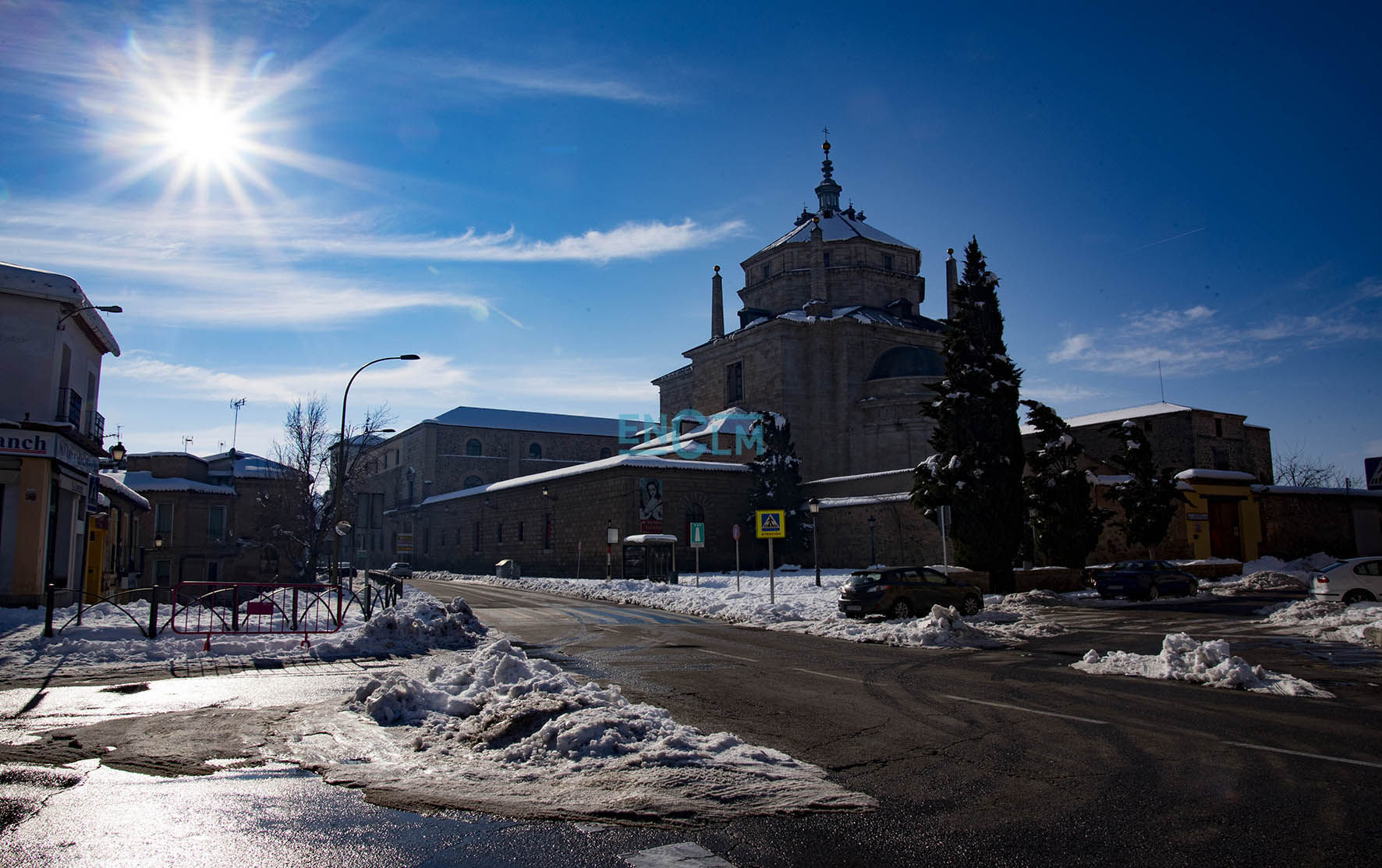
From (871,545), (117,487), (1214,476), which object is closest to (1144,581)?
(871,545)

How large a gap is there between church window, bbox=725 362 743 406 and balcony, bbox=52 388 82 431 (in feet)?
128

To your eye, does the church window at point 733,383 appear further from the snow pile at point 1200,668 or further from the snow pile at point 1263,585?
the snow pile at point 1200,668

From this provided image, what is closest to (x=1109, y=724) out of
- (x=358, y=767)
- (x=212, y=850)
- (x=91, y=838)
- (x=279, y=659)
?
(x=358, y=767)

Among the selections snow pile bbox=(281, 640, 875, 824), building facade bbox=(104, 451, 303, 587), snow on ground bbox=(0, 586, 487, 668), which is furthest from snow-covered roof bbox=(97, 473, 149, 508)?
snow pile bbox=(281, 640, 875, 824)

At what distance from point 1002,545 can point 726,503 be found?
16.8 m

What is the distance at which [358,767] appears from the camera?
640cm

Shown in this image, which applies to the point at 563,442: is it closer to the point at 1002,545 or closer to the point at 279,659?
the point at 1002,545

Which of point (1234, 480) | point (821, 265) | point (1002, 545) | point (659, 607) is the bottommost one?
point (659, 607)

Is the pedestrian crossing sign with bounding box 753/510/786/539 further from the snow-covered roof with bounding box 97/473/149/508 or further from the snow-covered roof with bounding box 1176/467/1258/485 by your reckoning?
the snow-covered roof with bounding box 1176/467/1258/485

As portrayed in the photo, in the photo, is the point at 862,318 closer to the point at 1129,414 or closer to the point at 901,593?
the point at 1129,414

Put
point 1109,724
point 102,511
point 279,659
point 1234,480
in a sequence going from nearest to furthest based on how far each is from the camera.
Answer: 1. point 1109,724
2. point 279,659
3. point 102,511
4. point 1234,480

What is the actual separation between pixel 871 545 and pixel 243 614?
2526 centimetres

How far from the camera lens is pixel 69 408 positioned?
20.3 m

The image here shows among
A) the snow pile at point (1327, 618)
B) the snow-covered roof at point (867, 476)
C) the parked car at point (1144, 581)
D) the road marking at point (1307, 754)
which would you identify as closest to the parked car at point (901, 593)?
the snow pile at point (1327, 618)
